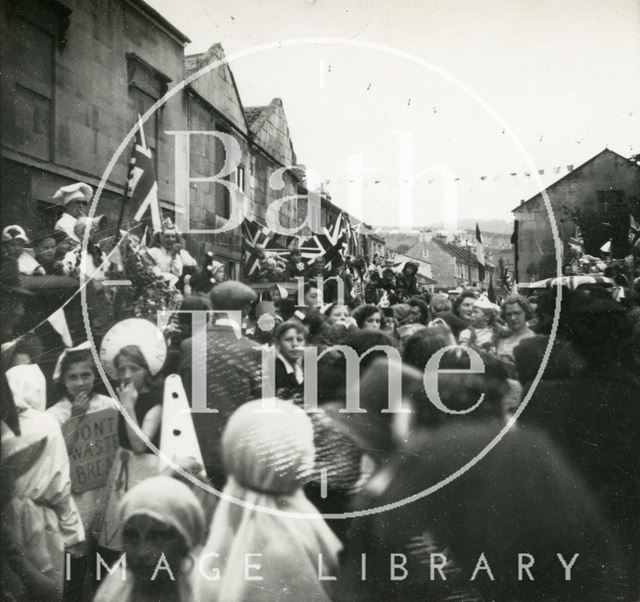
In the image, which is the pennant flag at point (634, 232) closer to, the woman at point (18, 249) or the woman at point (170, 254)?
the woman at point (170, 254)

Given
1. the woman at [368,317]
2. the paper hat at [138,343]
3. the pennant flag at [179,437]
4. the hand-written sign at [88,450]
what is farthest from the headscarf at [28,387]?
the woman at [368,317]

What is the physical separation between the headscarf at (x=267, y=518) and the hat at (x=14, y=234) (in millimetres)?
1546

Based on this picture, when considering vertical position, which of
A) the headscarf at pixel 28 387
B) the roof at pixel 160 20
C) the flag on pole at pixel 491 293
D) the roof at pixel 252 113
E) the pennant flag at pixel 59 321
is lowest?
the headscarf at pixel 28 387

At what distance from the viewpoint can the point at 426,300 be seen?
145 inches

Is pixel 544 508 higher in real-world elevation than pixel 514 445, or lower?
lower

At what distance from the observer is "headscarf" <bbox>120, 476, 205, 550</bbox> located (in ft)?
11.5

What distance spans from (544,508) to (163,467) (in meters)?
2.13

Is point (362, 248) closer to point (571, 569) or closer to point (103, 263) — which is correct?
point (103, 263)

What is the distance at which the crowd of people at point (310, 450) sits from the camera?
3451 mm

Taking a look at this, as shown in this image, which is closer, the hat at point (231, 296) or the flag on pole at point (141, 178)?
the flag on pole at point (141, 178)

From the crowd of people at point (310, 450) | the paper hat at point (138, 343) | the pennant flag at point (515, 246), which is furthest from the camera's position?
the pennant flag at point (515, 246)

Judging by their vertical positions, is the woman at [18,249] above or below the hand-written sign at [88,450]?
above

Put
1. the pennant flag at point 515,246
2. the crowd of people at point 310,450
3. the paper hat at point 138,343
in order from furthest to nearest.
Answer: the pennant flag at point 515,246, the paper hat at point 138,343, the crowd of people at point 310,450

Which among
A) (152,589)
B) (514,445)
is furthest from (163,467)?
(514,445)
